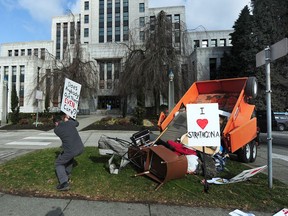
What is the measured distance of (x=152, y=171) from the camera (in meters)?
5.75

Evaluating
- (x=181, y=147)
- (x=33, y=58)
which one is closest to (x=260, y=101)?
(x=181, y=147)

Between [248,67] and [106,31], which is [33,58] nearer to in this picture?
[106,31]

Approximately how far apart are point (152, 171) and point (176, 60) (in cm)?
1678

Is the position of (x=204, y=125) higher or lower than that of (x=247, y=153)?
higher

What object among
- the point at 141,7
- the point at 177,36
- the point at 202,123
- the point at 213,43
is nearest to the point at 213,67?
the point at 213,43

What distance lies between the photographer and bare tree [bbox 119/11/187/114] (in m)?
20.8

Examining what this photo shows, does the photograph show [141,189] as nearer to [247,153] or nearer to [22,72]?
[247,153]

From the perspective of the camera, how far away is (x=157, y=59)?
2084 cm

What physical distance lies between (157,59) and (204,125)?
54.0 feet

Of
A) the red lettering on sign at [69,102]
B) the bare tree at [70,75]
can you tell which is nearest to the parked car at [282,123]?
the bare tree at [70,75]

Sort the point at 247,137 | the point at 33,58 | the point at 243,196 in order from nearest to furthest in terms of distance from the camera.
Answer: the point at 243,196
the point at 247,137
the point at 33,58

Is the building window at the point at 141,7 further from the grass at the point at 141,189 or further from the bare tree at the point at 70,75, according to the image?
the grass at the point at 141,189

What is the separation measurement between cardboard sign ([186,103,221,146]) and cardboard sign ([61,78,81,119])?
388 centimetres

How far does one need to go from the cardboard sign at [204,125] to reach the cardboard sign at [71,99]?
3.88 m
